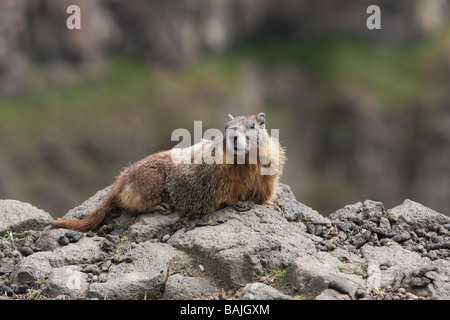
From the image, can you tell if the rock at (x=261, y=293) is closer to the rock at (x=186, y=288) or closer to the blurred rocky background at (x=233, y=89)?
the rock at (x=186, y=288)

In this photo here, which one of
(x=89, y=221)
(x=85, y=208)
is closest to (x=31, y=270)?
(x=89, y=221)

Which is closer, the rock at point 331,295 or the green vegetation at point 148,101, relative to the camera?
the rock at point 331,295

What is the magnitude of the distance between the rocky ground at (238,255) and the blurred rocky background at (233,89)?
20784 mm

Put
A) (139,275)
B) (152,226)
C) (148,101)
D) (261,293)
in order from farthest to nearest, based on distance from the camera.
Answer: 1. (148,101)
2. (152,226)
3. (139,275)
4. (261,293)

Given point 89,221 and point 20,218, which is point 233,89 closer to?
point 20,218

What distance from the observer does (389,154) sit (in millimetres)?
37031

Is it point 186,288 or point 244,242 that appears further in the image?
point 244,242

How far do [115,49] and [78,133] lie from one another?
8118mm

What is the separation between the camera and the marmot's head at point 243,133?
8461 mm

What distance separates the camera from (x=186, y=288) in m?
7.34

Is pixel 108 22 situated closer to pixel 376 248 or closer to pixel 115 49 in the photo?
pixel 115 49

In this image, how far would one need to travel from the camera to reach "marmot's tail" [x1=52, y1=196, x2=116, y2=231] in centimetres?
920

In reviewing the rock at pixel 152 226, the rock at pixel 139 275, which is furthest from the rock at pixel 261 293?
the rock at pixel 152 226

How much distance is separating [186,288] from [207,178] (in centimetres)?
206
